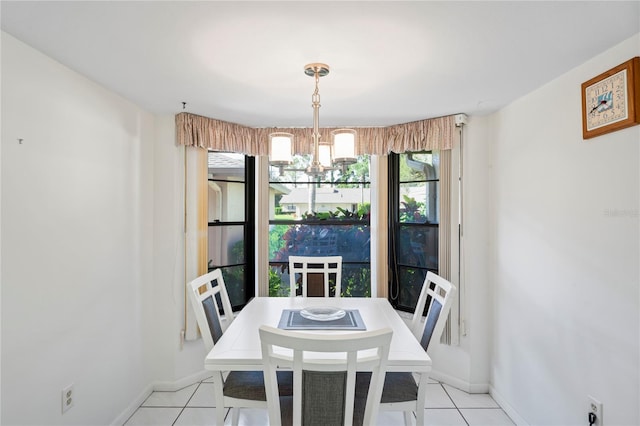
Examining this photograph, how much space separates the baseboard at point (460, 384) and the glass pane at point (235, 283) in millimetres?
1788

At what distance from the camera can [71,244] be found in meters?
1.92

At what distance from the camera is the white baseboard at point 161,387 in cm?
239

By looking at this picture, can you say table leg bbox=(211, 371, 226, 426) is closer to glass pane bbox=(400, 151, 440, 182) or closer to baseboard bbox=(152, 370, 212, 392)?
baseboard bbox=(152, 370, 212, 392)

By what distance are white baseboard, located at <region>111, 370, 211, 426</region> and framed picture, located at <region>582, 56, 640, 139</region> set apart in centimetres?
320

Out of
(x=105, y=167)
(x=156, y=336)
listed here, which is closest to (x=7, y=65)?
(x=105, y=167)

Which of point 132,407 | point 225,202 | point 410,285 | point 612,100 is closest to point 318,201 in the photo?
point 225,202

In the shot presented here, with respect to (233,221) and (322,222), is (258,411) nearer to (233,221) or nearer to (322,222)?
(233,221)

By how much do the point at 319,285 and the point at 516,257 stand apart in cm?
155

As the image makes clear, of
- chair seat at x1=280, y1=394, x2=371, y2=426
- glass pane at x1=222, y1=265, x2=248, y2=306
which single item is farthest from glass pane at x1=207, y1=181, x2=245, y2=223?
chair seat at x1=280, y1=394, x2=371, y2=426

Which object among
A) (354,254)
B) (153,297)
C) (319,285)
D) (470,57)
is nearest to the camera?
(470,57)

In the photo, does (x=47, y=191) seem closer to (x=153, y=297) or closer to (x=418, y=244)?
(x=153, y=297)

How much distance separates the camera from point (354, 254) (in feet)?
11.3

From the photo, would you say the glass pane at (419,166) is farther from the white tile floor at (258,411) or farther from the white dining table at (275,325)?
the white tile floor at (258,411)

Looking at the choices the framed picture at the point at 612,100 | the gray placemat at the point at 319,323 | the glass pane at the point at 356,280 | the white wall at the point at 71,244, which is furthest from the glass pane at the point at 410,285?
the white wall at the point at 71,244
